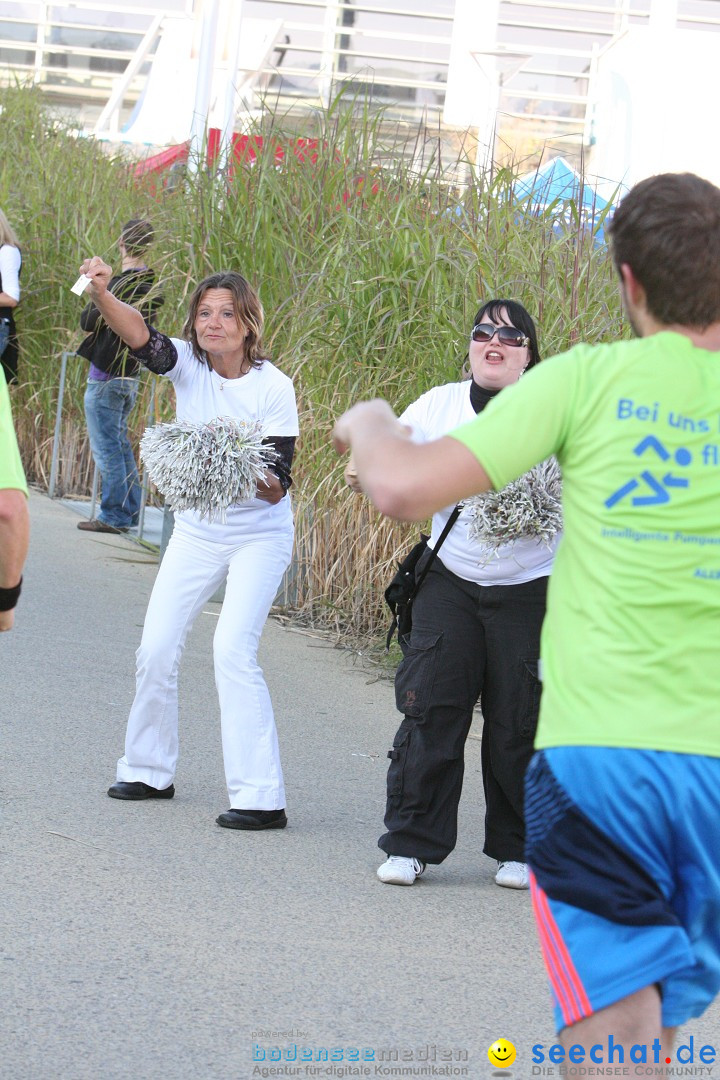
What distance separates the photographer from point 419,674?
16.1 ft

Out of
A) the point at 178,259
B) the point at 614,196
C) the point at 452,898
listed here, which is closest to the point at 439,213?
the point at 614,196

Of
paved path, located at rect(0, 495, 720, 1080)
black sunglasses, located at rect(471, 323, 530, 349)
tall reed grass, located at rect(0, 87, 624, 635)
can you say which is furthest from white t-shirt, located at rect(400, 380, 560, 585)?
tall reed grass, located at rect(0, 87, 624, 635)

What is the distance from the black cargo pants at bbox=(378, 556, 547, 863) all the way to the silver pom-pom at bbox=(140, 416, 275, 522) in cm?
86

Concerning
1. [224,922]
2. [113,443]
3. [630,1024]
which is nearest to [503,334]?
[224,922]

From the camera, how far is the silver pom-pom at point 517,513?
4738 millimetres

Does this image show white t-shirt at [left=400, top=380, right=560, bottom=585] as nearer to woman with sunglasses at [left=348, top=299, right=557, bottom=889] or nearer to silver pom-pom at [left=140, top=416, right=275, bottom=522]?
woman with sunglasses at [left=348, top=299, right=557, bottom=889]

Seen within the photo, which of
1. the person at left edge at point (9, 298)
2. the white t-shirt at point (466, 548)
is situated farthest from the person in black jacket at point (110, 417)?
the white t-shirt at point (466, 548)

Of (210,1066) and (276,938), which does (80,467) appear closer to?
(276,938)

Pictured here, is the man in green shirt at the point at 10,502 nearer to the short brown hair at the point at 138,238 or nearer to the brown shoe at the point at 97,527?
the short brown hair at the point at 138,238

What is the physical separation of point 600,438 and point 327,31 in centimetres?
3534

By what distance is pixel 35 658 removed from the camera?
7434 mm

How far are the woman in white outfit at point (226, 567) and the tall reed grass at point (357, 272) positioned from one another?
212 centimetres

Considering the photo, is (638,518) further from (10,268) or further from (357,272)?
(10,268)

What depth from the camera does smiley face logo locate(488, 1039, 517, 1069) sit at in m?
3.62
